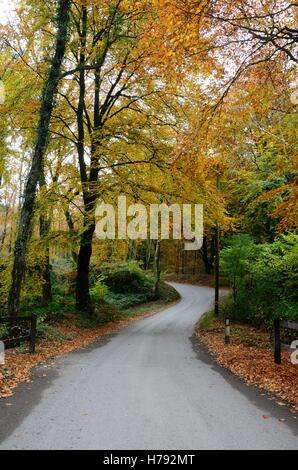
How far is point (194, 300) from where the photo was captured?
35750mm

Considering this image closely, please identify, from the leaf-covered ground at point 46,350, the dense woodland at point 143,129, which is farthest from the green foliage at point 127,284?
the leaf-covered ground at point 46,350

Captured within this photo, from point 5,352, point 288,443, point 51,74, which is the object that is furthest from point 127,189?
point 288,443

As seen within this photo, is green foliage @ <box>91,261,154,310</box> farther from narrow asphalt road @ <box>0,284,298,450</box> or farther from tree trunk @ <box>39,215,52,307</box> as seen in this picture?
narrow asphalt road @ <box>0,284,298,450</box>

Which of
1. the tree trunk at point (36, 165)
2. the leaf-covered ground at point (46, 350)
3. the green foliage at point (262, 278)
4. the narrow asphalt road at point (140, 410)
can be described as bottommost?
the leaf-covered ground at point (46, 350)

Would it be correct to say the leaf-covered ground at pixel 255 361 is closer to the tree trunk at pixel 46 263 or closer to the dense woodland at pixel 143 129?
the dense woodland at pixel 143 129

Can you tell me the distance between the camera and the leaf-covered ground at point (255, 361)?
7.93 metres

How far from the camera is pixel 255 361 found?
1054 cm

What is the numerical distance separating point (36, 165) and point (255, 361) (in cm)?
940

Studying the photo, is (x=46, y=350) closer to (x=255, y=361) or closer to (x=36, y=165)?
(x=36, y=165)

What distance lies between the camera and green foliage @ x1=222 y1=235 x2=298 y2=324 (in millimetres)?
14914

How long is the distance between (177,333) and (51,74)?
12613 millimetres

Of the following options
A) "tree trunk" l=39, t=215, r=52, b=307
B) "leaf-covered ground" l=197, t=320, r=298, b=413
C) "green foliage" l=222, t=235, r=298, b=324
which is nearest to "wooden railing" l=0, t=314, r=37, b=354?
"leaf-covered ground" l=197, t=320, r=298, b=413

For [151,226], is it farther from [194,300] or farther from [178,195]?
[194,300]

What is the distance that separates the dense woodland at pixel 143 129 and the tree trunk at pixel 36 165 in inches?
1.5
